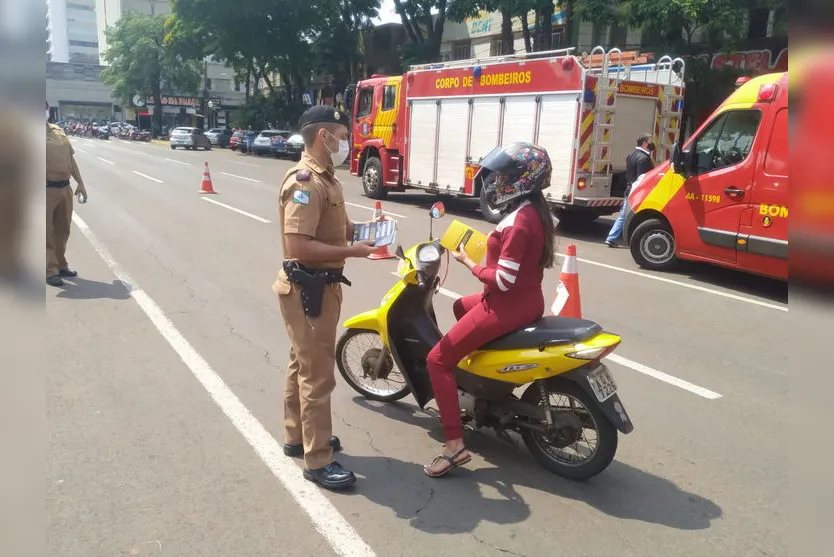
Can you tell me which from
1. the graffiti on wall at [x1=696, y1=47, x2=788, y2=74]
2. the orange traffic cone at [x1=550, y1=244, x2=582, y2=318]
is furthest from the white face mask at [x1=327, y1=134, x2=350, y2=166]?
the graffiti on wall at [x1=696, y1=47, x2=788, y2=74]

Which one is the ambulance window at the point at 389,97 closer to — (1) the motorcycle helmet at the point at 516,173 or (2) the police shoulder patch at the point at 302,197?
(1) the motorcycle helmet at the point at 516,173

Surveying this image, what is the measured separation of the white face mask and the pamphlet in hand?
374 mm

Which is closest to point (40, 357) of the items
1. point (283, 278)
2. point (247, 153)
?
point (283, 278)

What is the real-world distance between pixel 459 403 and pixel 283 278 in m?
1.26

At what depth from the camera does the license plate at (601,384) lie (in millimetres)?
3424

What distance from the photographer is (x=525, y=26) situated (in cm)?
2303

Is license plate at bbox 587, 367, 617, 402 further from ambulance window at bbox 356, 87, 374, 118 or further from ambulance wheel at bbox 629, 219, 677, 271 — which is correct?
ambulance window at bbox 356, 87, 374, 118

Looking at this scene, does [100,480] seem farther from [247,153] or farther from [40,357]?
[247,153]

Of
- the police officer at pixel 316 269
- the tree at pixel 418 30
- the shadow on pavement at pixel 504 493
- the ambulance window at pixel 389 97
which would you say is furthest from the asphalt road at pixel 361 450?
the tree at pixel 418 30

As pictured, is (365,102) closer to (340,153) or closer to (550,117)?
(550,117)

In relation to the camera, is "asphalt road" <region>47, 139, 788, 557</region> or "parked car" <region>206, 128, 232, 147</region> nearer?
"asphalt road" <region>47, 139, 788, 557</region>

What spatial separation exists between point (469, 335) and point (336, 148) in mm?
1230

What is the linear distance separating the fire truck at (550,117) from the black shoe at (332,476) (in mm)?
8347

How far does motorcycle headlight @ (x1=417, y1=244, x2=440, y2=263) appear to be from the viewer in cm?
372
